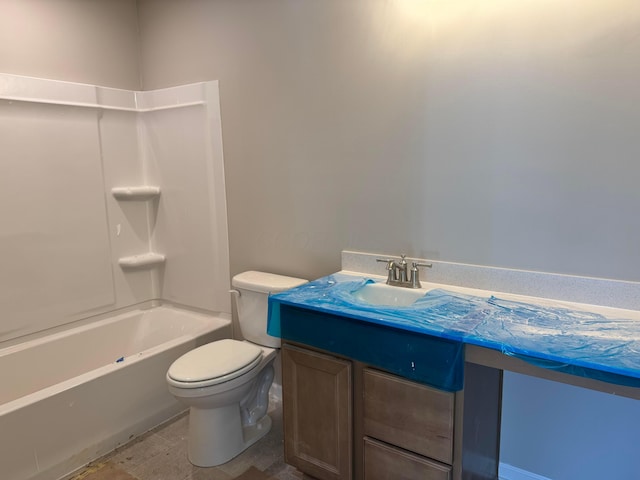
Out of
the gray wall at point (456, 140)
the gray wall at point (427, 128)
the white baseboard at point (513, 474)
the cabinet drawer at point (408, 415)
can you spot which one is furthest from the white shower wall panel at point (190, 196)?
the white baseboard at point (513, 474)

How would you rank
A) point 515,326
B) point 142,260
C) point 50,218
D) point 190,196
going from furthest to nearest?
point 142,260, point 190,196, point 50,218, point 515,326

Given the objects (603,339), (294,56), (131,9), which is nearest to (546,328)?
(603,339)

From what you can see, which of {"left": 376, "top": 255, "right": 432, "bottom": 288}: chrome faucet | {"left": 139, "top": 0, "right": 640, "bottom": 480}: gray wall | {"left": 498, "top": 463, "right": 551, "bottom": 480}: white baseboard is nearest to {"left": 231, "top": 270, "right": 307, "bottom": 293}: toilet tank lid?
{"left": 139, "top": 0, "right": 640, "bottom": 480}: gray wall

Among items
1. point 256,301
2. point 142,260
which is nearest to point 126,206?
point 142,260

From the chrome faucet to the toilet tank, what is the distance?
0.52 m

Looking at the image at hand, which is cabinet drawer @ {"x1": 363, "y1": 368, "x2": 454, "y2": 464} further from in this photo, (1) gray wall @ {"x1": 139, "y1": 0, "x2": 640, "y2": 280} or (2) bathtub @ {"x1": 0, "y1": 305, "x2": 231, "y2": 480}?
(2) bathtub @ {"x1": 0, "y1": 305, "x2": 231, "y2": 480}

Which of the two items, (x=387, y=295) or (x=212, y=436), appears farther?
(x=212, y=436)

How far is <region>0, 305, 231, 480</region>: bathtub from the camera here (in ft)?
6.07

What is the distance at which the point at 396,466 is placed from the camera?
151 cm

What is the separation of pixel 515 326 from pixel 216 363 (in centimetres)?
127

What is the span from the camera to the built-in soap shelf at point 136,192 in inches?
108

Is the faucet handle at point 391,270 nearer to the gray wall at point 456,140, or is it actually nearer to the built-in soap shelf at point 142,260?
the gray wall at point 456,140

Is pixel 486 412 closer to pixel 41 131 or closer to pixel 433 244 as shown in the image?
pixel 433 244

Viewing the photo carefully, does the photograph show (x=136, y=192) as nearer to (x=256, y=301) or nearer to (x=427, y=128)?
(x=256, y=301)
